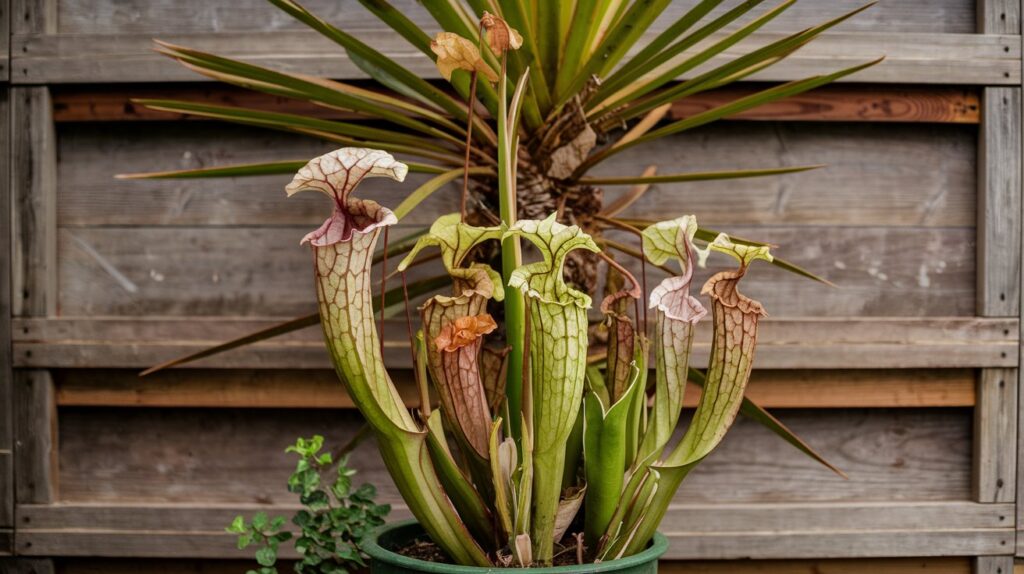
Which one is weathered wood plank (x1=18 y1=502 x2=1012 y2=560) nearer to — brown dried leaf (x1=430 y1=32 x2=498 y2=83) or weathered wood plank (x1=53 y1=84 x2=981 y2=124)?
weathered wood plank (x1=53 y1=84 x2=981 y2=124)

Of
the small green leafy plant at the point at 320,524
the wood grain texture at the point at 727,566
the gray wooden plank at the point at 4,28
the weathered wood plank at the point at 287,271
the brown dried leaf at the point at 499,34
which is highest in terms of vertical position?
the gray wooden plank at the point at 4,28

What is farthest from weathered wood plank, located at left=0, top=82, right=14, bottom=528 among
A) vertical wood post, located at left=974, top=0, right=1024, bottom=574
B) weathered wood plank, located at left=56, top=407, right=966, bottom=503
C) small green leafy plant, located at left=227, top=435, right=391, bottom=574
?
vertical wood post, located at left=974, top=0, right=1024, bottom=574

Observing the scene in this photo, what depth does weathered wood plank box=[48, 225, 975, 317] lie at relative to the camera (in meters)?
1.78

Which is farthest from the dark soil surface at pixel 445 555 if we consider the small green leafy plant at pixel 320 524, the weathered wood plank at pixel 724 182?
the weathered wood plank at pixel 724 182

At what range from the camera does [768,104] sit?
5.76 feet

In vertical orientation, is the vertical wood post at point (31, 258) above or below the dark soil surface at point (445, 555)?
above

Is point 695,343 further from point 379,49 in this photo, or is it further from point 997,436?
point 379,49

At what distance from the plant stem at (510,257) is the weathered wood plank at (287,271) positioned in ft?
2.32

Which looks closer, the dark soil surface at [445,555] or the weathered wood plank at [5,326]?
the dark soil surface at [445,555]

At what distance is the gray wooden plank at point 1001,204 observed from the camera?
1742mm

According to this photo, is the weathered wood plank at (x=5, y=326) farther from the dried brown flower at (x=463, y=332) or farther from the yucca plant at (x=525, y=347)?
the dried brown flower at (x=463, y=332)

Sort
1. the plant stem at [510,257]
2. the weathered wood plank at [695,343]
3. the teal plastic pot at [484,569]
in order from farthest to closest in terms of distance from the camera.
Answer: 1. the weathered wood plank at [695,343]
2. the plant stem at [510,257]
3. the teal plastic pot at [484,569]

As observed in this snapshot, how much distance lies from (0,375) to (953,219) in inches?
81.8

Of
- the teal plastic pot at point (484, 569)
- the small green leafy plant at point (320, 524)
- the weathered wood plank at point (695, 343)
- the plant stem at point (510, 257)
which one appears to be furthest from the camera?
the weathered wood plank at point (695, 343)
